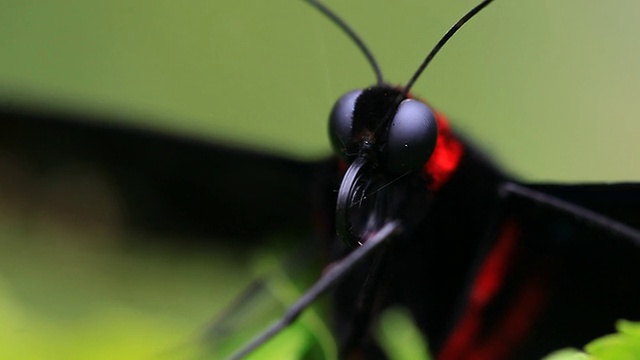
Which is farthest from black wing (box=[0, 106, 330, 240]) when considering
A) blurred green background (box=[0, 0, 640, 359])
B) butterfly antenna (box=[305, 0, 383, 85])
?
butterfly antenna (box=[305, 0, 383, 85])

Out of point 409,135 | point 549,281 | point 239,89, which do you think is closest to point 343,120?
point 409,135

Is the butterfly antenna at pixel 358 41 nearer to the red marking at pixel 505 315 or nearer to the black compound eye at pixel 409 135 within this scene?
the black compound eye at pixel 409 135

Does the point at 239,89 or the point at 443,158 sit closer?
the point at 443,158

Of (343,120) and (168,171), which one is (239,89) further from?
(343,120)

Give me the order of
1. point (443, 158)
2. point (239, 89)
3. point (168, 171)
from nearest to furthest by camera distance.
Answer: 1. point (443, 158)
2. point (168, 171)
3. point (239, 89)

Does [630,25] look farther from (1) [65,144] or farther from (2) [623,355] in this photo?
(1) [65,144]

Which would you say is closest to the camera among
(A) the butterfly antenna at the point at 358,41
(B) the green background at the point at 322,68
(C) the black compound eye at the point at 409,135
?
(C) the black compound eye at the point at 409,135

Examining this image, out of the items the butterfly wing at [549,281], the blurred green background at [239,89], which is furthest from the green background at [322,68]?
the butterfly wing at [549,281]
